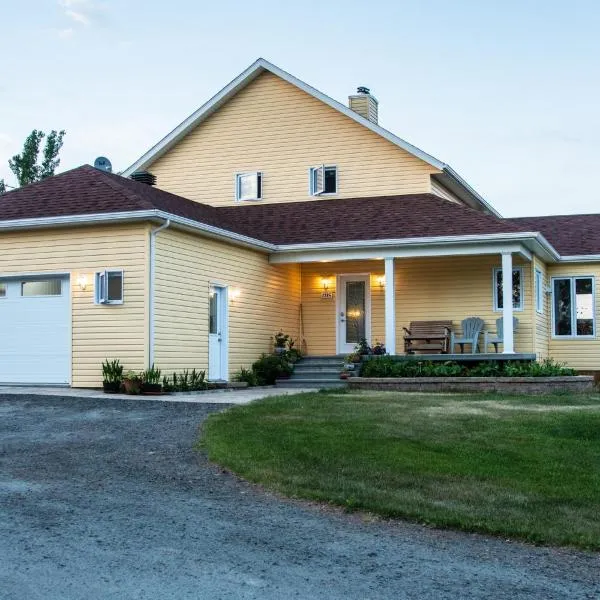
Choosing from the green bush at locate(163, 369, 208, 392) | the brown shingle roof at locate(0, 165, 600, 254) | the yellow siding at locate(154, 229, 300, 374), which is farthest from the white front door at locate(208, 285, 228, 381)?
the brown shingle roof at locate(0, 165, 600, 254)

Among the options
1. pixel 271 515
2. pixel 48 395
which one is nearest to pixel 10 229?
pixel 48 395

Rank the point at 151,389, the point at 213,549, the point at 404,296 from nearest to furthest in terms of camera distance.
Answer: the point at 213,549
the point at 151,389
the point at 404,296

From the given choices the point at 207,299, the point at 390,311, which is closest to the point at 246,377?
the point at 207,299

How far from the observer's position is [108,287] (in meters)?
15.9

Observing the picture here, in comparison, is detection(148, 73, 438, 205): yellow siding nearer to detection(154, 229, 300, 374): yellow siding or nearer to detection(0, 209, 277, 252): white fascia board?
detection(154, 229, 300, 374): yellow siding

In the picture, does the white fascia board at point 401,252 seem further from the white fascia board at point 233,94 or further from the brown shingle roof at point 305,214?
the white fascia board at point 233,94

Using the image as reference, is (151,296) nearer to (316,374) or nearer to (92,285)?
(92,285)

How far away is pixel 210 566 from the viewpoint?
5398 mm

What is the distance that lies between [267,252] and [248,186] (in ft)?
12.4

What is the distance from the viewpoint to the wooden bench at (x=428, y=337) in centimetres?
1947

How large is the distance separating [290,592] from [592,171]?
2490 centimetres

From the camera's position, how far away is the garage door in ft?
53.5

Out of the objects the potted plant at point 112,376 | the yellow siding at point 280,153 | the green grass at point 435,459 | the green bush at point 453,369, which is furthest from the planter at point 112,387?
the yellow siding at point 280,153

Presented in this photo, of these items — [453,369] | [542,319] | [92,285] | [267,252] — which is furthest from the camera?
[542,319]
